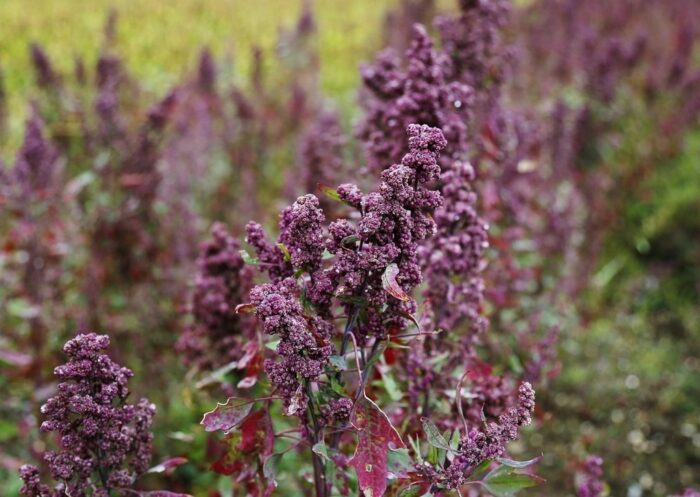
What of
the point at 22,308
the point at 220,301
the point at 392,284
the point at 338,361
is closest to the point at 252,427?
the point at 338,361

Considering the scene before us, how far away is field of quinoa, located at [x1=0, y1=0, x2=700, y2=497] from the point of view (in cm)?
144

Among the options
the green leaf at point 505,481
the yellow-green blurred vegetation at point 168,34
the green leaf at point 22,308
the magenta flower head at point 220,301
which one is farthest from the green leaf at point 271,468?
the yellow-green blurred vegetation at point 168,34

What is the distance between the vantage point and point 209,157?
580 centimetres

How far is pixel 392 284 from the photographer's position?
51.4 inches

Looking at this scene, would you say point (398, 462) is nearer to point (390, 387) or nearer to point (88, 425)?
point (390, 387)

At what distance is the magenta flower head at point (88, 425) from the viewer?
142cm

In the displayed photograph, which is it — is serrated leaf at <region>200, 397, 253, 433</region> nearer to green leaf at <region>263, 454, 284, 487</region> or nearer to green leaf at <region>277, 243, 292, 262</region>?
green leaf at <region>263, 454, 284, 487</region>

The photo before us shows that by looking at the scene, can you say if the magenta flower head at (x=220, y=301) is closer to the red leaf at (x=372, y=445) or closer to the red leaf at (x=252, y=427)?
the red leaf at (x=252, y=427)

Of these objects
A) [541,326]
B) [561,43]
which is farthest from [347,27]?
[541,326]

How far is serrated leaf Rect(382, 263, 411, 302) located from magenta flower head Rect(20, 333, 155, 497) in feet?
1.82

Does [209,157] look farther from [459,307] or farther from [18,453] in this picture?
[459,307]

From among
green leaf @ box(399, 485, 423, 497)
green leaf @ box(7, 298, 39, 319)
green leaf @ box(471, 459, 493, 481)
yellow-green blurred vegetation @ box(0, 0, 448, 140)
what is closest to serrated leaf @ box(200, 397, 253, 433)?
green leaf @ box(399, 485, 423, 497)

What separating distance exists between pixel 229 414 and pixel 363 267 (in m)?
0.43

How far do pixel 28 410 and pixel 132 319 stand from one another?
32.9 inches
